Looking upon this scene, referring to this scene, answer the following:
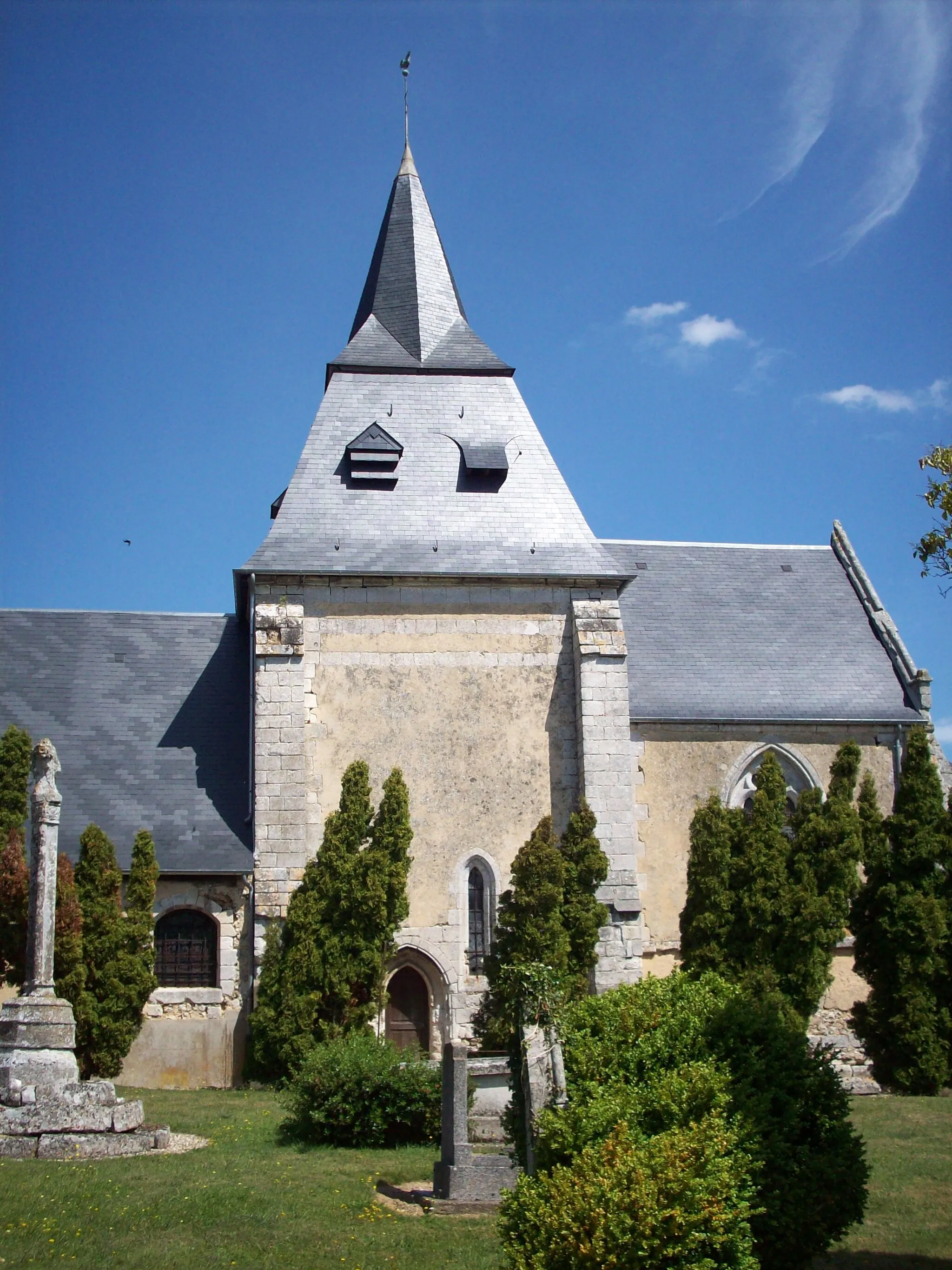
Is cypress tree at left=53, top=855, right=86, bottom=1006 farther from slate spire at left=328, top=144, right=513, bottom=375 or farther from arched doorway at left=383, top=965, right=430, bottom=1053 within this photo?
slate spire at left=328, top=144, right=513, bottom=375

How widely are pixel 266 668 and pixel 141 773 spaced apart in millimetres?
2806

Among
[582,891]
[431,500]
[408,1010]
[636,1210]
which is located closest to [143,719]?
[431,500]

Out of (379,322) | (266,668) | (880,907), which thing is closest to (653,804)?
(880,907)

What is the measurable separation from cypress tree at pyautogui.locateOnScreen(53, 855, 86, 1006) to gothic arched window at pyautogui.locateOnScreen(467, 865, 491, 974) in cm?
528

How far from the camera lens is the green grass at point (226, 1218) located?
8.04 m

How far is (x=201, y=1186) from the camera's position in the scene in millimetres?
9844

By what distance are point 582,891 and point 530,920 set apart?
3.20ft

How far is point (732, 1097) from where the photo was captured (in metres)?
7.24

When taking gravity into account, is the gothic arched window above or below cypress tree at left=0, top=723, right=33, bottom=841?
below

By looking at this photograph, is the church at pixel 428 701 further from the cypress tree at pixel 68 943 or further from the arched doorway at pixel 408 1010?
the cypress tree at pixel 68 943

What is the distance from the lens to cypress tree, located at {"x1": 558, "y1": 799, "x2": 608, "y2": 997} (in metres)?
17.2

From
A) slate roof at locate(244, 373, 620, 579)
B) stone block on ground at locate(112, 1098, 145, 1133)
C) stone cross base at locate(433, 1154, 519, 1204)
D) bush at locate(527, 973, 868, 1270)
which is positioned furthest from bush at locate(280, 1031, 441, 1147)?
slate roof at locate(244, 373, 620, 579)

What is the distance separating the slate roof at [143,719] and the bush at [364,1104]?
516 cm

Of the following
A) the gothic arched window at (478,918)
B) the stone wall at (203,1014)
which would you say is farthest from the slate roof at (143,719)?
the gothic arched window at (478,918)
